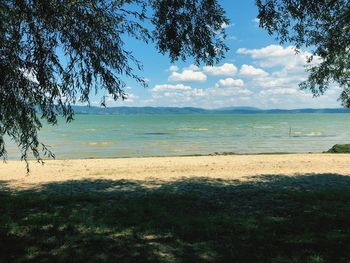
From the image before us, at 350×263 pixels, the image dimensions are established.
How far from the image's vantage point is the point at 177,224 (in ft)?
30.3

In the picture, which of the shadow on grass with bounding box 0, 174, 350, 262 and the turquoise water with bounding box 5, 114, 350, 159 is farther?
the turquoise water with bounding box 5, 114, 350, 159

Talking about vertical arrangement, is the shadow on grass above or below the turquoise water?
above

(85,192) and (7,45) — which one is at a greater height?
(7,45)

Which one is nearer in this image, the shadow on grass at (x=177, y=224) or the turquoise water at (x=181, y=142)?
the shadow on grass at (x=177, y=224)

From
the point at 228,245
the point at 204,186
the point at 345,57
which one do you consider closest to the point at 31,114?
the point at 228,245

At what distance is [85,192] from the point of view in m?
13.9

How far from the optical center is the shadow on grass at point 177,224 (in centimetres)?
732

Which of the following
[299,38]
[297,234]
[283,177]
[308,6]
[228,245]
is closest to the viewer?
[228,245]

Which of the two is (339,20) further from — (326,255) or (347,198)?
(326,255)

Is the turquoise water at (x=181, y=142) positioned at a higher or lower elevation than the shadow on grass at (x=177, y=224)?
lower

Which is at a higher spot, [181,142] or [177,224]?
[177,224]

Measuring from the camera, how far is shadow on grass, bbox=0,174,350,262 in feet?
24.0

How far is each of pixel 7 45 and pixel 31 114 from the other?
1749mm

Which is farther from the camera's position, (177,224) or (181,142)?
(181,142)
